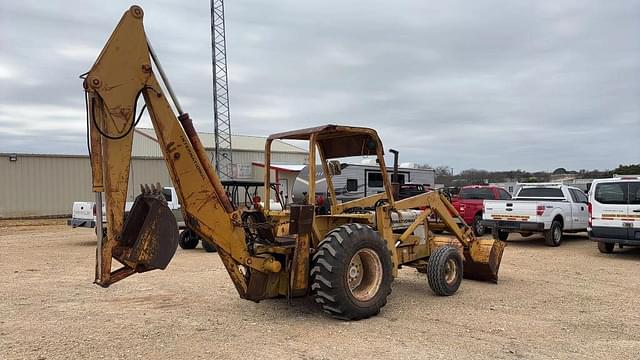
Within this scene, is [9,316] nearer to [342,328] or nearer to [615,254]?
[342,328]

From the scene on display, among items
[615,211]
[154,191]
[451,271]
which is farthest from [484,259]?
[154,191]

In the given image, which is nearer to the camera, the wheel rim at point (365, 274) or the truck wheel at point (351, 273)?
the truck wheel at point (351, 273)

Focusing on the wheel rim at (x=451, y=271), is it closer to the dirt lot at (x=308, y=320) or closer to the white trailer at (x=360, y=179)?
the dirt lot at (x=308, y=320)

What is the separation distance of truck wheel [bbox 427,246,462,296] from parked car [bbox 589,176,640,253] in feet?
19.7

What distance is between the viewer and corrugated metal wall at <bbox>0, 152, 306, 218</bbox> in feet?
87.2

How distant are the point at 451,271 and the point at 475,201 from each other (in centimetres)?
1083

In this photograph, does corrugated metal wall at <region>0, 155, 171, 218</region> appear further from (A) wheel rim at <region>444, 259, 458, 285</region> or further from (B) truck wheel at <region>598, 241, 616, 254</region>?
(A) wheel rim at <region>444, 259, 458, 285</region>

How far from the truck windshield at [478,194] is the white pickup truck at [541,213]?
185cm

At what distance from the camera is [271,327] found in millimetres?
6375

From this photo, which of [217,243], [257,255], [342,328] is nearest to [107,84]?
[217,243]

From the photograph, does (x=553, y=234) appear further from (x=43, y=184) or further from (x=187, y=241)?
(x=43, y=184)

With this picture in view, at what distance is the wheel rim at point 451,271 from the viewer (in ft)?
26.9

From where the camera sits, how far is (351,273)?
6.78 m

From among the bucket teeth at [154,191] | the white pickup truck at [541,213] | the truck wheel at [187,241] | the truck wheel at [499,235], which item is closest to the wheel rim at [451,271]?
the bucket teeth at [154,191]
